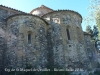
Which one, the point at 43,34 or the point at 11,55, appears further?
the point at 43,34

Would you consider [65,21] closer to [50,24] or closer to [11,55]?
[50,24]

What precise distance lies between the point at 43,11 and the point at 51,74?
1065 centimetres

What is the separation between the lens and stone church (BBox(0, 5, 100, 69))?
14016mm

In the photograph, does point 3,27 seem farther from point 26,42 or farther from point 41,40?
point 41,40

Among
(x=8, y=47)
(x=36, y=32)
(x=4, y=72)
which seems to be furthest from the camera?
(x=36, y=32)

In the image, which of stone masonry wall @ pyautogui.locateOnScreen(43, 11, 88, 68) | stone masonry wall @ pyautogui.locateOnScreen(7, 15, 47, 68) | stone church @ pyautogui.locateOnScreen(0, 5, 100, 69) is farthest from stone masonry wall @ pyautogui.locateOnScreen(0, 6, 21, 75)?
stone masonry wall @ pyautogui.locateOnScreen(43, 11, 88, 68)

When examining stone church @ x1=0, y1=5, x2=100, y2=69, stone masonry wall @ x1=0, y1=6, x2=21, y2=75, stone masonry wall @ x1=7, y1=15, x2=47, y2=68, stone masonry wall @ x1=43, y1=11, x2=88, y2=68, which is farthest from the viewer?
stone masonry wall @ x1=43, y1=11, x2=88, y2=68

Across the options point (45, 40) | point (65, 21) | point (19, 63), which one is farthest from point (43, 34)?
point (19, 63)

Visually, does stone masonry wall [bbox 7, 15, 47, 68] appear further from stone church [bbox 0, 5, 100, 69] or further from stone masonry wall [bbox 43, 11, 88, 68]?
stone masonry wall [bbox 43, 11, 88, 68]

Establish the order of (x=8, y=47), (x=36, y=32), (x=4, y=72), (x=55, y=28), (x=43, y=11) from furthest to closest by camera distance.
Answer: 1. (x=43, y=11)
2. (x=55, y=28)
3. (x=36, y=32)
4. (x=8, y=47)
5. (x=4, y=72)

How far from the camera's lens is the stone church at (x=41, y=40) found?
14016mm

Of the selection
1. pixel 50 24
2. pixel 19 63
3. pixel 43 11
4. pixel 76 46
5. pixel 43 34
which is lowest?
pixel 19 63

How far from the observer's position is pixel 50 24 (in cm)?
1698

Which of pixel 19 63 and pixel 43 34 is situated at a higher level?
pixel 43 34
